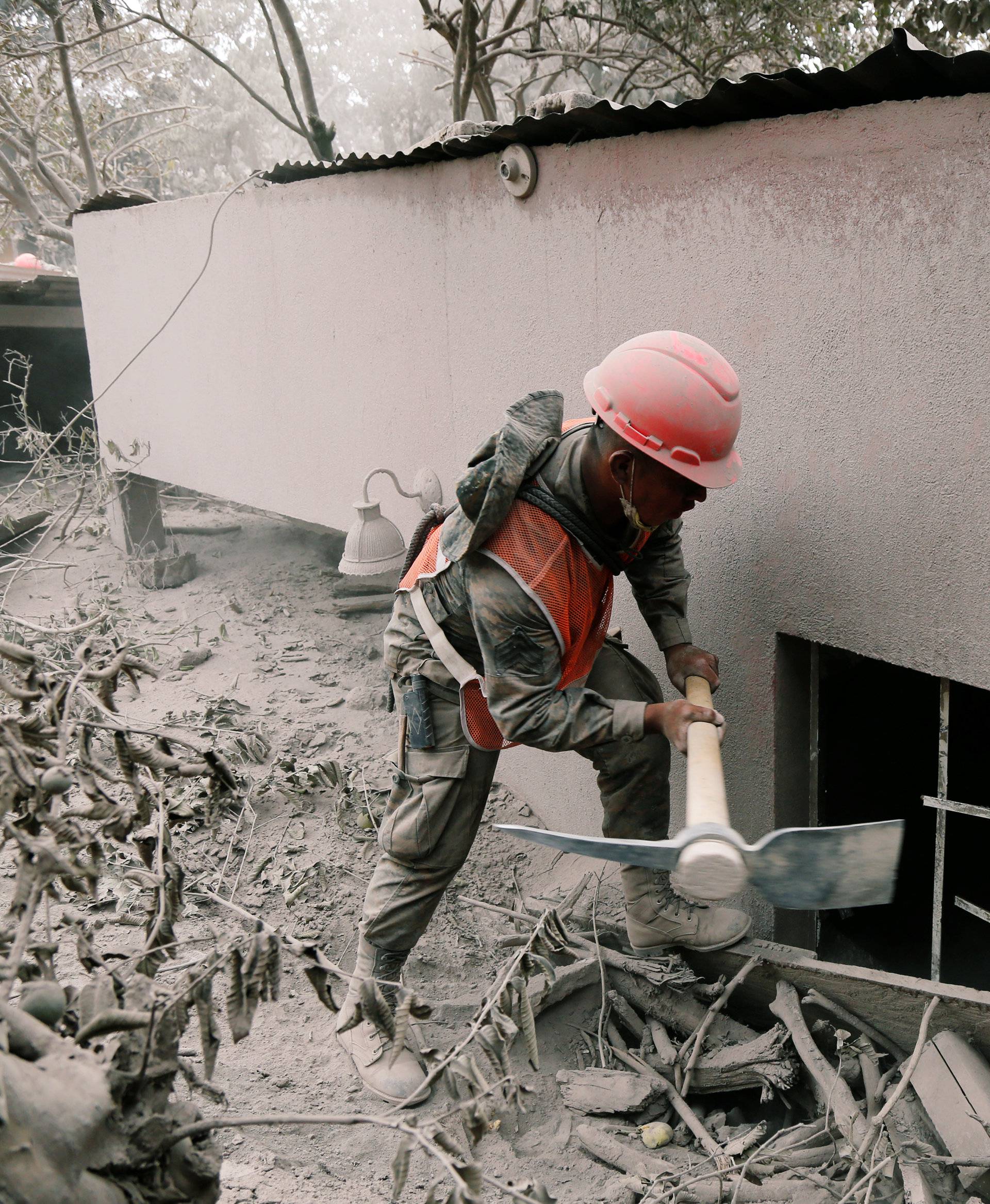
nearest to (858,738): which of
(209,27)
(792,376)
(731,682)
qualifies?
(731,682)

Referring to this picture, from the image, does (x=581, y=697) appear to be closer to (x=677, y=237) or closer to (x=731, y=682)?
(x=731, y=682)

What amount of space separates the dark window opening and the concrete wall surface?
17cm

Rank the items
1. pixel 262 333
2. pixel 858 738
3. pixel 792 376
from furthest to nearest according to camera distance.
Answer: pixel 262 333 < pixel 858 738 < pixel 792 376

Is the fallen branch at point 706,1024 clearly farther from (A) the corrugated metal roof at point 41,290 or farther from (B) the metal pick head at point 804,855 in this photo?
(A) the corrugated metal roof at point 41,290

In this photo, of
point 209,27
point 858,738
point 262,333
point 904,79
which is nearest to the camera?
point 904,79

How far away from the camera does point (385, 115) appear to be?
33656 millimetres

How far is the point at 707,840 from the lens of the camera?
2.13 metres

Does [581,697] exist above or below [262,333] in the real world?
below

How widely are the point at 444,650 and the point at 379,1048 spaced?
1.33 m

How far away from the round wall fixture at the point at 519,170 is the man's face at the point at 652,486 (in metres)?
1.68

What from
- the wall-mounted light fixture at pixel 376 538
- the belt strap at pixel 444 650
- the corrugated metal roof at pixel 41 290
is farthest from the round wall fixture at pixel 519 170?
the corrugated metal roof at pixel 41 290

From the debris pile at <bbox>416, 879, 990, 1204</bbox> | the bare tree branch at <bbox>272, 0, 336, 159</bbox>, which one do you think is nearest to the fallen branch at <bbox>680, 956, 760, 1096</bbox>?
the debris pile at <bbox>416, 879, 990, 1204</bbox>

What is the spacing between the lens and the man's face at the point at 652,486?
103 inches

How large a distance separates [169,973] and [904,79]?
3532 millimetres
